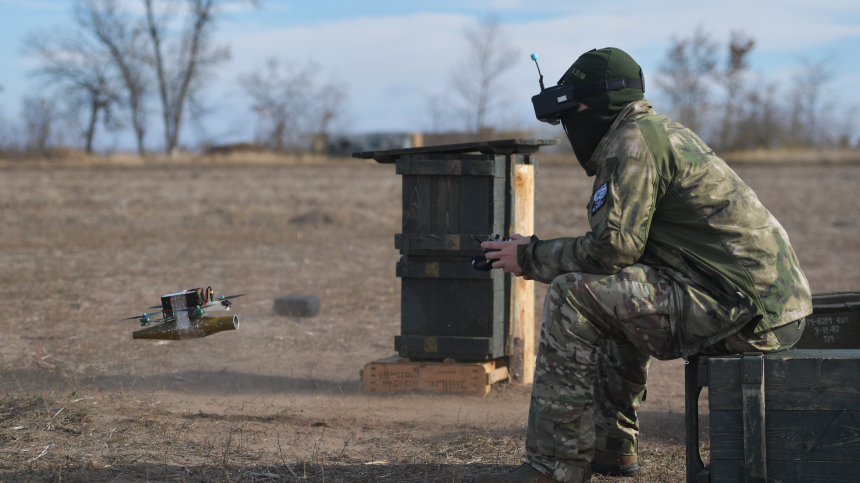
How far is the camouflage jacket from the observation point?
9.93 feet

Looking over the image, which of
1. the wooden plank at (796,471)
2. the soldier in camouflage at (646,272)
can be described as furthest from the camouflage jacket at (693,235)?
the wooden plank at (796,471)

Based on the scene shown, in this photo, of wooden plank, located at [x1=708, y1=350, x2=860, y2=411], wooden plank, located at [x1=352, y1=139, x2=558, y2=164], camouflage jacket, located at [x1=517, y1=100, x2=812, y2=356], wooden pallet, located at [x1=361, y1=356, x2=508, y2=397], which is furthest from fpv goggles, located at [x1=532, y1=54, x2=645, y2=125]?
wooden pallet, located at [x1=361, y1=356, x2=508, y2=397]

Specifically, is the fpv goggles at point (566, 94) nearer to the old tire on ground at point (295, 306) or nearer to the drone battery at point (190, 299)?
the drone battery at point (190, 299)

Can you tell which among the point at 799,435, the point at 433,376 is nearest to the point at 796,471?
the point at 799,435

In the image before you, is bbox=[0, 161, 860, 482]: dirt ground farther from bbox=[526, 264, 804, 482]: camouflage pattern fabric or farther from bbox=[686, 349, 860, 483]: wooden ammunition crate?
bbox=[686, 349, 860, 483]: wooden ammunition crate

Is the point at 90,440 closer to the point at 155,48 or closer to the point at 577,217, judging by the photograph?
the point at 577,217

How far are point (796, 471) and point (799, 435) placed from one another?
0.15 metres

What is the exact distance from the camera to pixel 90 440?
159 inches

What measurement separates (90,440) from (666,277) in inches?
126

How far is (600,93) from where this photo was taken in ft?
10.9

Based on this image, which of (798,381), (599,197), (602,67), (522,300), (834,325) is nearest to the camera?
(798,381)

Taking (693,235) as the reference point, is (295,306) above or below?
below

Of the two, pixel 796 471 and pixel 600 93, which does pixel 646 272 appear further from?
pixel 796 471

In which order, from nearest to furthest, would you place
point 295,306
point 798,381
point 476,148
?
1. point 798,381
2. point 476,148
3. point 295,306
